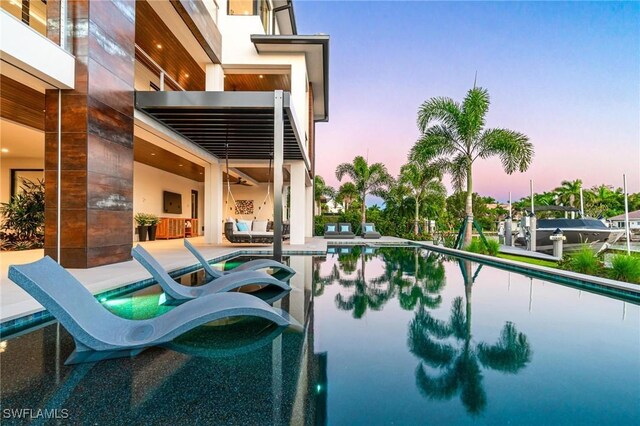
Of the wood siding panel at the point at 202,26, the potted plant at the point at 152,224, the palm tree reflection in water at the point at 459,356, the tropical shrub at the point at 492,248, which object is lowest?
the palm tree reflection in water at the point at 459,356

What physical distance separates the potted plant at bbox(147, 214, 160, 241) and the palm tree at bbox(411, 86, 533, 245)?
11.1 metres

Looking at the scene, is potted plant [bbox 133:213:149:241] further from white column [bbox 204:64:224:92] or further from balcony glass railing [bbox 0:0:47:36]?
balcony glass railing [bbox 0:0:47:36]

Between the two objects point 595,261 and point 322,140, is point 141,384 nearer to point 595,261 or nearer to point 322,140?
point 595,261

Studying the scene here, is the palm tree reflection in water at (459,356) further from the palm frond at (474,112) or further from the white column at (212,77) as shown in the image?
the white column at (212,77)

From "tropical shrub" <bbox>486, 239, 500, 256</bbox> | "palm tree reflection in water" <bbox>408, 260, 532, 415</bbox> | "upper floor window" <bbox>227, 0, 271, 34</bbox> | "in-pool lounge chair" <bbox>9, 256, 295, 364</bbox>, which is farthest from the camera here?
"upper floor window" <bbox>227, 0, 271, 34</bbox>

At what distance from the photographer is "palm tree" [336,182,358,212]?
21141mm

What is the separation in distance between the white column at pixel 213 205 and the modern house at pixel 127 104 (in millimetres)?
42

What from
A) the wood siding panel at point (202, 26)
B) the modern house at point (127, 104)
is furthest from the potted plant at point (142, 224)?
the wood siding panel at point (202, 26)

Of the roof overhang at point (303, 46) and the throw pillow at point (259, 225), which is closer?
the roof overhang at point (303, 46)

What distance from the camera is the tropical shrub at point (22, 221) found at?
393 inches

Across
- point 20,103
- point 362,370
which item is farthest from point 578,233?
point 20,103

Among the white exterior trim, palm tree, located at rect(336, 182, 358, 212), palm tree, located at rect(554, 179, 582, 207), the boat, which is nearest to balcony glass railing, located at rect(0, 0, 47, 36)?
the white exterior trim

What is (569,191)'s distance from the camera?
39.6m

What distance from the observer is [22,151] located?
10508 mm
